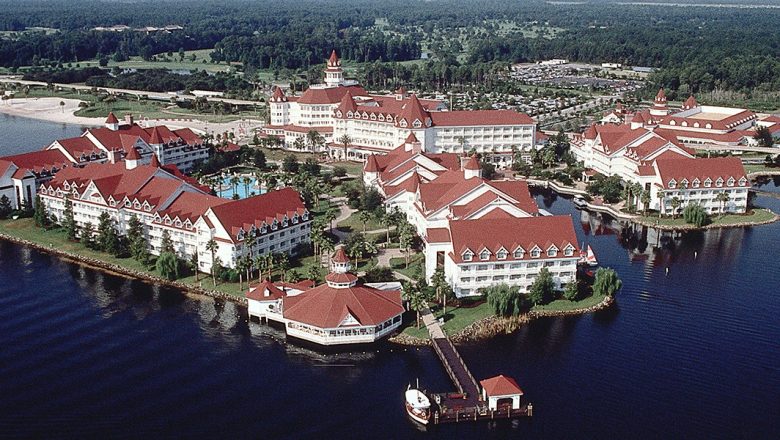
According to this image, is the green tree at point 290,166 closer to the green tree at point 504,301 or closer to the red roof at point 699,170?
the red roof at point 699,170

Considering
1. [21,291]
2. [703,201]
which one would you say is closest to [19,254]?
[21,291]

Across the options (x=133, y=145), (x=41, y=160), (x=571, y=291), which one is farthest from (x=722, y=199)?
(x=41, y=160)

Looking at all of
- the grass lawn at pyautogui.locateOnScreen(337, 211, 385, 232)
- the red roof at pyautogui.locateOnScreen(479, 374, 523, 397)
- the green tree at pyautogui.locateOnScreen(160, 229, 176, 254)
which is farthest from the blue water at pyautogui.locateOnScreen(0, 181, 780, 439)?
the grass lawn at pyautogui.locateOnScreen(337, 211, 385, 232)

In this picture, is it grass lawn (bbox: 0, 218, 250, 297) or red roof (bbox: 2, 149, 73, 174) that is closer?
grass lawn (bbox: 0, 218, 250, 297)

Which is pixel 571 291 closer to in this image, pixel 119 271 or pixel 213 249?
pixel 213 249

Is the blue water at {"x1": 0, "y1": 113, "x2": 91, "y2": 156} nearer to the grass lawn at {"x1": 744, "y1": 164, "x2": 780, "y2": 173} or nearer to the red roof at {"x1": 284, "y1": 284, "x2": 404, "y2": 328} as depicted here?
the red roof at {"x1": 284, "y1": 284, "x2": 404, "y2": 328}

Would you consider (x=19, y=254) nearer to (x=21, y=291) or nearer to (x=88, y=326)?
(x=21, y=291)
